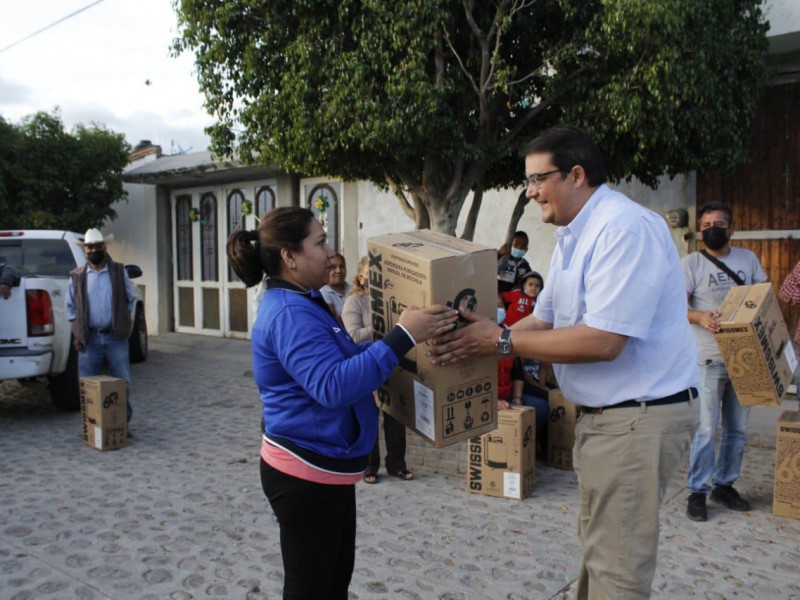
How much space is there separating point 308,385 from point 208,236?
523 inches

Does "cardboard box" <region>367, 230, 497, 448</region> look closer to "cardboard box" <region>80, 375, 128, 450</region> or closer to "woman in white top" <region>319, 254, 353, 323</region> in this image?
"woman in white top" <region>319, 254, 353, 323</region>

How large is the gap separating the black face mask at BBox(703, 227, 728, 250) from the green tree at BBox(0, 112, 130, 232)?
12.3 m

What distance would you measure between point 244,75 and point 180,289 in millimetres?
9190

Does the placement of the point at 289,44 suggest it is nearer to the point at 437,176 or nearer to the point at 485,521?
the point at 437,176

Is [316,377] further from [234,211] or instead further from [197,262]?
[197,262]

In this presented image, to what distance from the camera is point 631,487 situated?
2162mm

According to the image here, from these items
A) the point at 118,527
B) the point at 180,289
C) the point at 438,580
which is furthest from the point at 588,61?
the point at 180,289

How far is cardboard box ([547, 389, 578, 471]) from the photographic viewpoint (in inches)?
219

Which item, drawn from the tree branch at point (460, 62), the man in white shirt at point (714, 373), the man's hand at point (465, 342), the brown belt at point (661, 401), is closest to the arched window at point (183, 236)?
the tree branch at point (460, 62)

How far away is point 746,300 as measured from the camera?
157 inches

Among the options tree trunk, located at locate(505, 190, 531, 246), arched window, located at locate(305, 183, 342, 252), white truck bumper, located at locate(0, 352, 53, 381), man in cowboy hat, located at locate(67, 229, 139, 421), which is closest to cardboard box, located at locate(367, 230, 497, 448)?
man in cowboy hat, located at locate(67, 229, 139, 421)

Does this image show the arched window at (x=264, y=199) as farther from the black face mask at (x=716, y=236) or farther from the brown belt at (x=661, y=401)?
the brown belt at (x=661, y=401)

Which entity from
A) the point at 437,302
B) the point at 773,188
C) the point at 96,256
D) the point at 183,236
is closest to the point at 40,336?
the point at 96,256

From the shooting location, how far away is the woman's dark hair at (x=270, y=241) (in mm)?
2381
